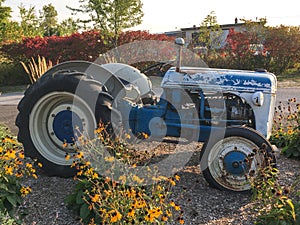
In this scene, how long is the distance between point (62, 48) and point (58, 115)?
1207 cm

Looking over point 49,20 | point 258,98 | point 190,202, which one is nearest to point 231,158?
point 190,202

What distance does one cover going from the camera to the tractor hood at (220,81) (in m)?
3.80

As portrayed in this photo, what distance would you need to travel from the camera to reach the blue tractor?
3.49 meters

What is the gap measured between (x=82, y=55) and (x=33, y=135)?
1183cm

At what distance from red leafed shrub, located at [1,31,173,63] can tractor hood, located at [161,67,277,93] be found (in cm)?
1146

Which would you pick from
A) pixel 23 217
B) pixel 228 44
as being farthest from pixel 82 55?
pixel 23 217

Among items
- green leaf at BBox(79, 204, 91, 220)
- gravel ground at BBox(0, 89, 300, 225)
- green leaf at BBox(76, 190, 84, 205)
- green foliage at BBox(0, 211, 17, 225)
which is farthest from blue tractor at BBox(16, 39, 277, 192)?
green foliage at BBox(0, 211, 17, 225)

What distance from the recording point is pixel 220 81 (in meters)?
3.85

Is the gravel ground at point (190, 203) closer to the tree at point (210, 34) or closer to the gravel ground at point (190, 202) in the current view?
the gravel ground at point (190, 202)

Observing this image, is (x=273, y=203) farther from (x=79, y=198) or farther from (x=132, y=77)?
(x=132, y=77)

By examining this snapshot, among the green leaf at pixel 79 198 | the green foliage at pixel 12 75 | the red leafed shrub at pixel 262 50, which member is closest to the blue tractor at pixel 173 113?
the green leaf at pixel 79 198

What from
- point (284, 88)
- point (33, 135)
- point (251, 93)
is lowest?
point (284, 88)

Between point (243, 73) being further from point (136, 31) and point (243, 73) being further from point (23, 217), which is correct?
point (136, 31)

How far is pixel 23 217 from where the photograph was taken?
2971mm
